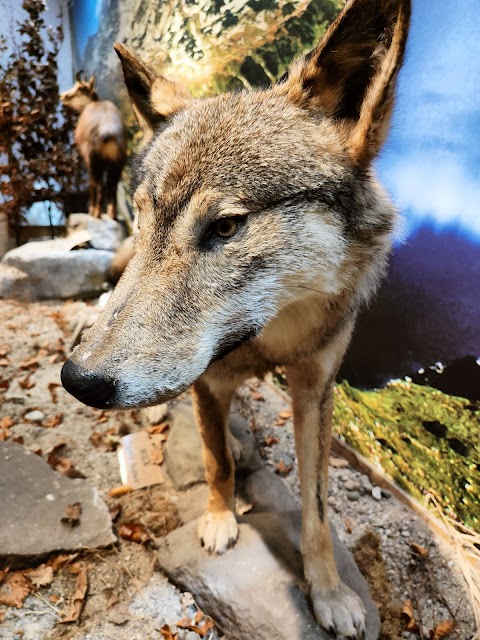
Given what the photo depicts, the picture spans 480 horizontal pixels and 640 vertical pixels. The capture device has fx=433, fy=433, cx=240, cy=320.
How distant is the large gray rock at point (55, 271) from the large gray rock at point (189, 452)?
116 inches

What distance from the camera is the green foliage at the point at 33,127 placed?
6094 millimetres

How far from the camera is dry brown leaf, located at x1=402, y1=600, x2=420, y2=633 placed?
2.23m

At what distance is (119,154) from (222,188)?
17.8ft

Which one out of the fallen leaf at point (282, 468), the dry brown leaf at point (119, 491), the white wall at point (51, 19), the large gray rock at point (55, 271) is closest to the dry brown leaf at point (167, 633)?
the dry brown leaf at point (119, 491)

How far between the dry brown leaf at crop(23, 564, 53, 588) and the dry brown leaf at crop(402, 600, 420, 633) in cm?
186

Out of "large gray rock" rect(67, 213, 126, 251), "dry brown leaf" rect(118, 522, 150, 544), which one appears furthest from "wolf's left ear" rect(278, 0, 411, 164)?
"large gray rock" rect(67, 213, 126, 251)

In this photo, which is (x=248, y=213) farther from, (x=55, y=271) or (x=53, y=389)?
(x=55, y=271)

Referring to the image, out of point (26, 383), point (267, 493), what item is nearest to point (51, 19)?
point (26, 383)

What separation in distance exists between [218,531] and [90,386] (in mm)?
1537

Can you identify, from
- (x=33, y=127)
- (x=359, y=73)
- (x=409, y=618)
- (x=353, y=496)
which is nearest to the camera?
(x=359, y=73)

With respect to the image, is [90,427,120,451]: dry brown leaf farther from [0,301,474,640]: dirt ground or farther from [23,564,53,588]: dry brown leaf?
[23,564,53,588]: dry brown leaf

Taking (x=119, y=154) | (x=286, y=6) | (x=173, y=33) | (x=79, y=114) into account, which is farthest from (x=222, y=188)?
(x=79, y=114)

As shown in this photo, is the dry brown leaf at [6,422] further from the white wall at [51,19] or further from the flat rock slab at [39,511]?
the white wall at [51,19]

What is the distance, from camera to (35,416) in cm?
342
